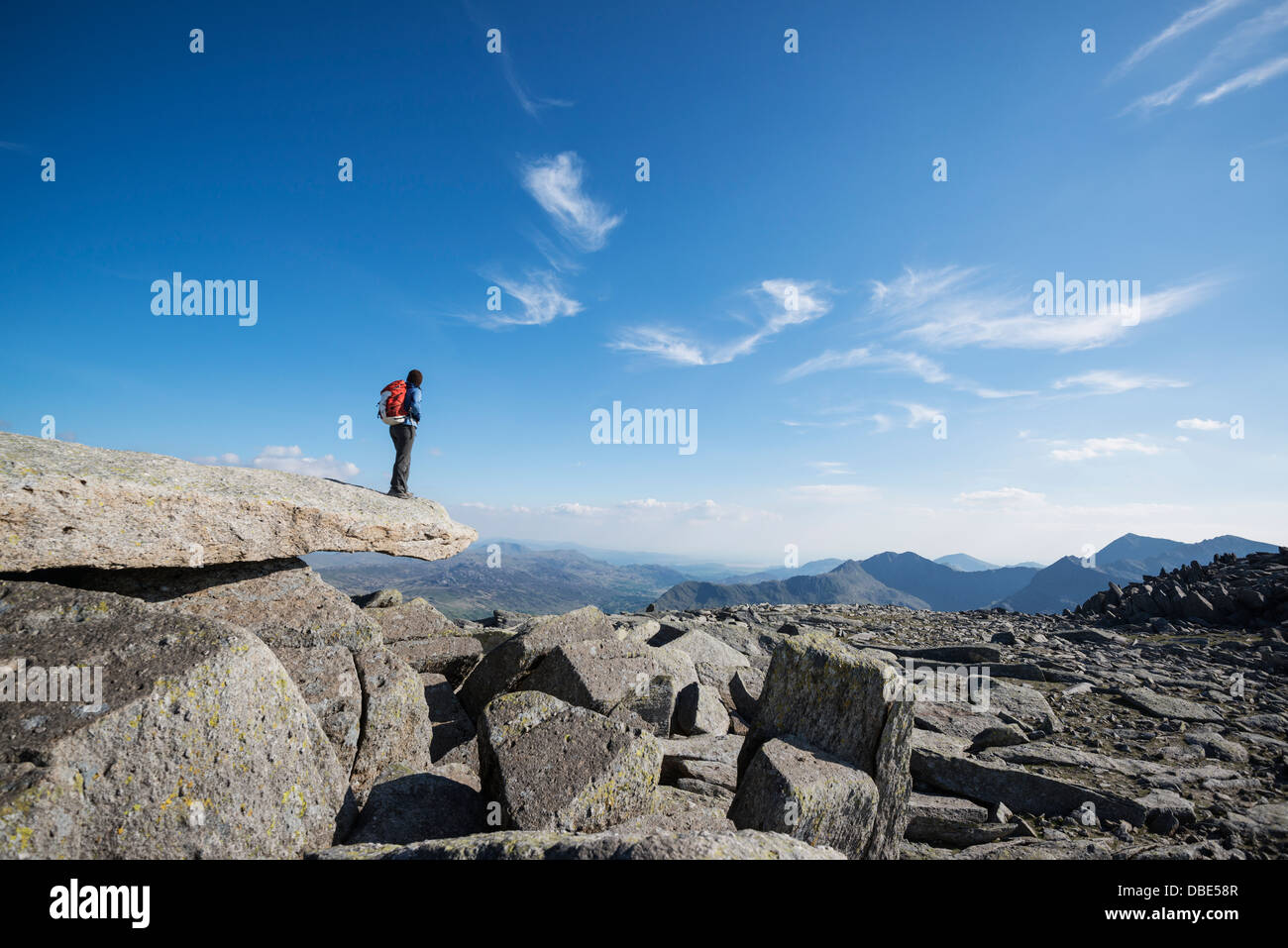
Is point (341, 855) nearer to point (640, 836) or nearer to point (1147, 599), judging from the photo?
point (640, 836)

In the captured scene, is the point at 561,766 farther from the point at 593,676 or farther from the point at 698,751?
the point at 698,751

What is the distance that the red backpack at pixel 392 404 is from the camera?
1433 cm

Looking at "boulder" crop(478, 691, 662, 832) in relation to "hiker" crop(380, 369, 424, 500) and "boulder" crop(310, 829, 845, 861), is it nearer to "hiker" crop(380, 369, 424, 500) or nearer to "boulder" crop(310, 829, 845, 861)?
"boulder" crop(310, 829, 845, 861)

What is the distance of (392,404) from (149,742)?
10.1 meters

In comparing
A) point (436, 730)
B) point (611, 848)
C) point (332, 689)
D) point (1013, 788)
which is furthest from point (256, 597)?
point (1013, 788)

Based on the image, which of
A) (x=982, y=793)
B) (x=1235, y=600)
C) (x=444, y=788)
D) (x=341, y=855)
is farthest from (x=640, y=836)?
(x=1235, y=600)

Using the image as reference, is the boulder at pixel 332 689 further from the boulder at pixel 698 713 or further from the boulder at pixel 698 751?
the boulder at pixel 698 713

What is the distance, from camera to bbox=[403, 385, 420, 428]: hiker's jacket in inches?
569

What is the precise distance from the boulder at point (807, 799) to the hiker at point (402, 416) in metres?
10.9

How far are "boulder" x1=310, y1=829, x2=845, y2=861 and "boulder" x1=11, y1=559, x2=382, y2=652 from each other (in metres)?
5.13

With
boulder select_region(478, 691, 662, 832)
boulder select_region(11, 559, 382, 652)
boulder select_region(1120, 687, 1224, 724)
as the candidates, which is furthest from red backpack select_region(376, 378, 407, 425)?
boulder select_region(1120, 687, 1224, 724)

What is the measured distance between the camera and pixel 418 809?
699cm

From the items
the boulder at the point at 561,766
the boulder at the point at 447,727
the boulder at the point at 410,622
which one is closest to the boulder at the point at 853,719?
the boulder at the point at 561,766
